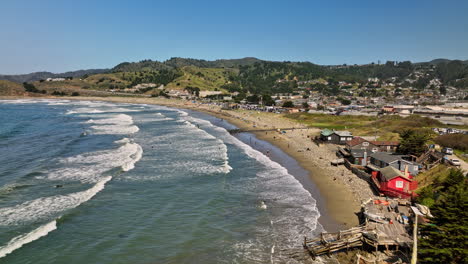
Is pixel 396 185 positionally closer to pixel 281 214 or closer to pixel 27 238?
pixel 281 214

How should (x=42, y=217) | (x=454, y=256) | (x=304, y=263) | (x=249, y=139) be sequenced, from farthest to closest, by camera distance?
(x=249, y=139)
(x=42, y=217)
(x=304, y=263)
(x=454, y=256)

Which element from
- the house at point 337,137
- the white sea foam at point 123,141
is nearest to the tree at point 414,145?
the house at point 337,137

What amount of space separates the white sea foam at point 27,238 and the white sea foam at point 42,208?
6.45ft

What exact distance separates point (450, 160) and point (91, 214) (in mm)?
36237

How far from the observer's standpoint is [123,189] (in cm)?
3362

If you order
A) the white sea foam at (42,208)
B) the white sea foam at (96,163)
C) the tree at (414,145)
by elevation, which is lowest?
the white sea foam at (42,208)

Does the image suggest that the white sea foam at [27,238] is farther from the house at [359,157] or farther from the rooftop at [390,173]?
the house at [359,157]

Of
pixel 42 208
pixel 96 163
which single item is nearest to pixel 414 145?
pixel 96 163

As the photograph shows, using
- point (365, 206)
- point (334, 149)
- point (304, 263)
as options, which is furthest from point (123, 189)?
point (334, 149)

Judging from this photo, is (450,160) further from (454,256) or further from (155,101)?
(155,101)

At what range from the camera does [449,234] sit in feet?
55.8

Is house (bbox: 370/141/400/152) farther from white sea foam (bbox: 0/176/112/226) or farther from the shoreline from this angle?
white sea foam (bbox: 0/176/112/226)

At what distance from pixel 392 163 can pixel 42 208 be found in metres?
34.2

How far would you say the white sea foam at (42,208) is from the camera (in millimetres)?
26153
